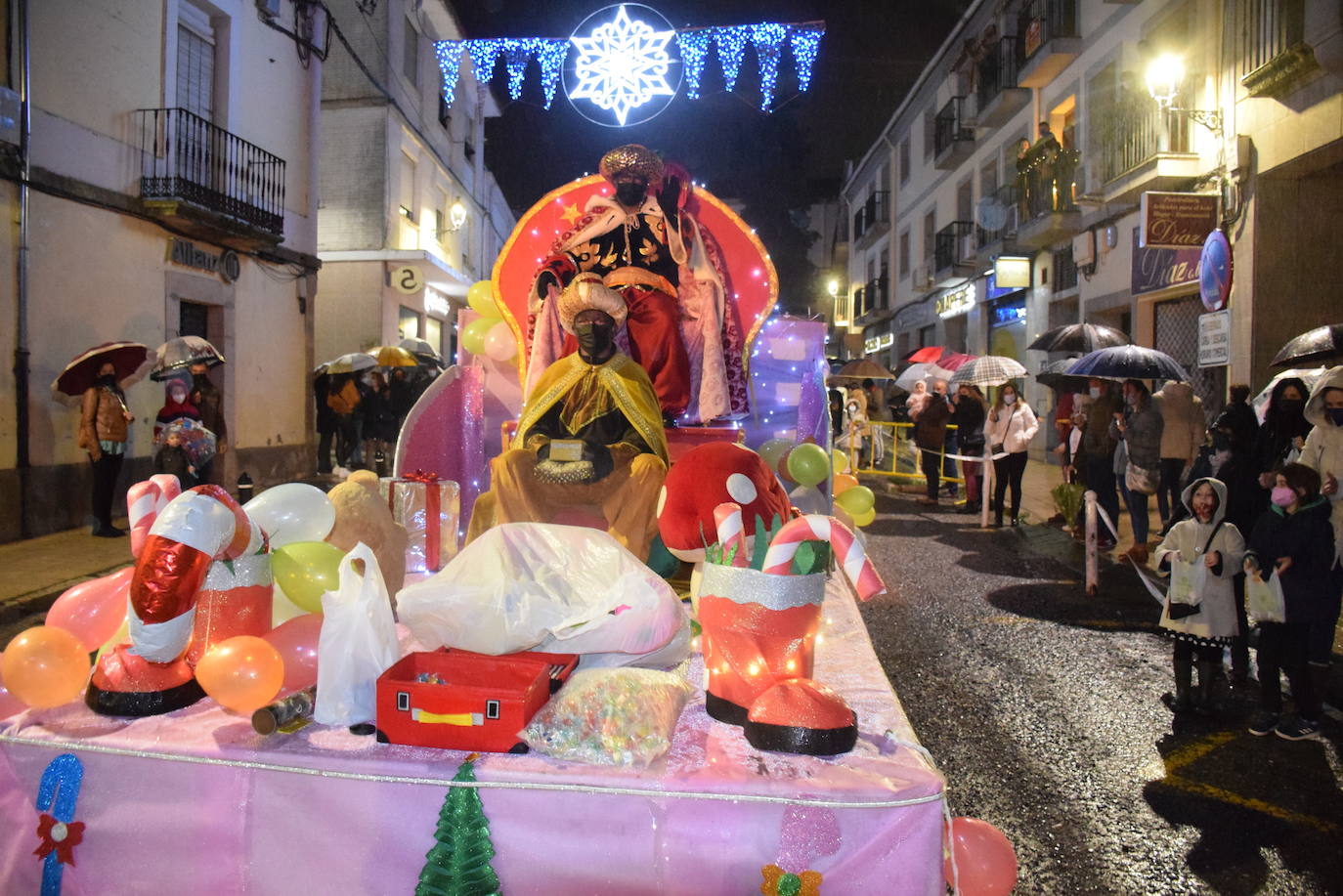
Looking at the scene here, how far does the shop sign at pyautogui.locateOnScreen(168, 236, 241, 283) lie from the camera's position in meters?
11.2

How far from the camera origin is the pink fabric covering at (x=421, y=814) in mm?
2016

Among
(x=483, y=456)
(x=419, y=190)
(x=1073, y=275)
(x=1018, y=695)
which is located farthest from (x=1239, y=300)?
(x=419, y=190)

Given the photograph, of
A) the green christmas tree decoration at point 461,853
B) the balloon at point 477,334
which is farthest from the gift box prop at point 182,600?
the balloon at point 477,334

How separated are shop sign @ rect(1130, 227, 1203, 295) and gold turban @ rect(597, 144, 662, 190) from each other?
1012cm

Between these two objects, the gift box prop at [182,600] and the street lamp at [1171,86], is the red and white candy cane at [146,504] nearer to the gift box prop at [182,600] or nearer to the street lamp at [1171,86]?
the gift box prop at [182,600]

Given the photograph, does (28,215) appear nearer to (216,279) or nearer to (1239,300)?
(216,279)

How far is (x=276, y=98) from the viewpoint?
13672mm

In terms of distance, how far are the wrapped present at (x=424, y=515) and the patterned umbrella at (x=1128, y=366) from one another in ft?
21.2

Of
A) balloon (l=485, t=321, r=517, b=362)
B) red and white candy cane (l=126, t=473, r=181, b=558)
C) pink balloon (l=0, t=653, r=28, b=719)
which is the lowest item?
pink balloon (l=0, t=653, r=28, b=719)

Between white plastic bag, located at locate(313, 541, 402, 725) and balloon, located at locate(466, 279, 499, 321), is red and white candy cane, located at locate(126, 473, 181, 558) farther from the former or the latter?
balloon, located at locate(466, 279, 499, 321)

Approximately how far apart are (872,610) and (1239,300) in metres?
7.47

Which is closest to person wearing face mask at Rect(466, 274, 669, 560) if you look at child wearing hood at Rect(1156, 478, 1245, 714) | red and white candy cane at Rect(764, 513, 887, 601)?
red and white candy cane at Rect(764, 513, 887, 601)

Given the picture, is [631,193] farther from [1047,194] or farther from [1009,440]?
[1047,194]

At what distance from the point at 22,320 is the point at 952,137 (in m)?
20.4
